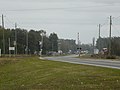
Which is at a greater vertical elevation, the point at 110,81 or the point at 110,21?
the point at 110,21

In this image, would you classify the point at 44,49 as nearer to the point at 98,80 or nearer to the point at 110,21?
the point at 110,21

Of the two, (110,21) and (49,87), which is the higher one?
(110,21)

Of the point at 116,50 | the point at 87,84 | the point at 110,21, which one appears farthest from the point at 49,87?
the point at 116,50

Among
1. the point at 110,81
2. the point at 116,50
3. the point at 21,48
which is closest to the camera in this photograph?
the point at 110,81

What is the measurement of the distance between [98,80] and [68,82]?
145cm

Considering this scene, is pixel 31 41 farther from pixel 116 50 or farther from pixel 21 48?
pixel 116 50

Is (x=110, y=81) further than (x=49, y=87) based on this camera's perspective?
Yes

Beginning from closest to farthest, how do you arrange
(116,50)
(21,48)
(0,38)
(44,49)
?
(116,50) < (0,38) < (21,48) < (44,49)

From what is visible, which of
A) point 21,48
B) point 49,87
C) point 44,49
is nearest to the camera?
point 49,87

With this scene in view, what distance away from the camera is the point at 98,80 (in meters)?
16.9

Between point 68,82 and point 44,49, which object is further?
point 44,49

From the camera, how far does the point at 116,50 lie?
394 feet

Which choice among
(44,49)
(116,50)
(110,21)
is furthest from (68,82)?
(44,49)

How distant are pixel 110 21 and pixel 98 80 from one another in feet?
245
